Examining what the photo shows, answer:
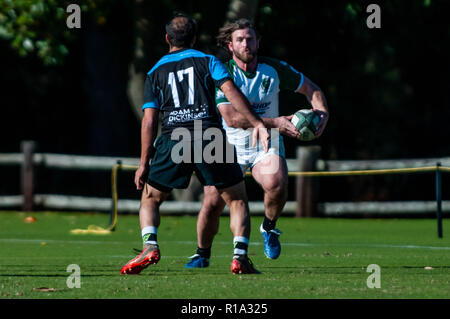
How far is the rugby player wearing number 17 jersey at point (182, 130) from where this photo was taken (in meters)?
8.45

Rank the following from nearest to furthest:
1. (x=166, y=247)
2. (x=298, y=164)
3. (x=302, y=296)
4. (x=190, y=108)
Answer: (x=302, y=296) → (x=190, y=108) → (x=166, y=247) → (x=298, y=164)

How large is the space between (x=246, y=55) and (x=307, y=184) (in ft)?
27.6

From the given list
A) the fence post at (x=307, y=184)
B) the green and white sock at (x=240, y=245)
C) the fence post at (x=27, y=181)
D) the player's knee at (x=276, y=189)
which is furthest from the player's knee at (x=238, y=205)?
the fence post at (x=27, y=181)

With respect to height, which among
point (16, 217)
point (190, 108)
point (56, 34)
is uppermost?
point (56, 34)

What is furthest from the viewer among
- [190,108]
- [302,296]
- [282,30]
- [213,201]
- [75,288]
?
[282,30]

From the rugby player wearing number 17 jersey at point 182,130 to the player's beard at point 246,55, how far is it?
3.49ft

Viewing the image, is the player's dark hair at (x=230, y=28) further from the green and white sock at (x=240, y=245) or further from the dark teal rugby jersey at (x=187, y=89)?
the green and white sock at (x=240, y=245)

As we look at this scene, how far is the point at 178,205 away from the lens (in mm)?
18391

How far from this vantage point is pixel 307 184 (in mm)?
17812

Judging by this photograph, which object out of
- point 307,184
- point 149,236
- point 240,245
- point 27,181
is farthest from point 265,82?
point 27,181

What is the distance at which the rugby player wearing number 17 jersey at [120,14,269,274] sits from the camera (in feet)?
27.7
